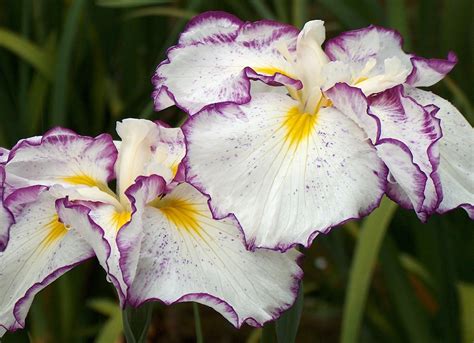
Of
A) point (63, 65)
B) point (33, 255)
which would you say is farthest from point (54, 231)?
point (63, 65)

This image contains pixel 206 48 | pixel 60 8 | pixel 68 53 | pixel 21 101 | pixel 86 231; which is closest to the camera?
pixel 86 231

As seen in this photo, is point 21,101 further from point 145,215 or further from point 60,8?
point 145,215

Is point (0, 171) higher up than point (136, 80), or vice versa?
point (0, 171)

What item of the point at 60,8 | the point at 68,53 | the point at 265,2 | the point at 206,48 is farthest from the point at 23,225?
the point at 265,2

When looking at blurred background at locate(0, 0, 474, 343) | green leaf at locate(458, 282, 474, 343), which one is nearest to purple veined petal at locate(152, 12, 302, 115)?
blurred background at locate(0, 0, 474, 343)

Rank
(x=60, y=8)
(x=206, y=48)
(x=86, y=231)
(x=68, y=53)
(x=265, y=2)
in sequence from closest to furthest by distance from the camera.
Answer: (x=86, y=231) < (x=206, y=48) < (x=68, y=53) < (x=60, y=8) < (x=265, y=2)

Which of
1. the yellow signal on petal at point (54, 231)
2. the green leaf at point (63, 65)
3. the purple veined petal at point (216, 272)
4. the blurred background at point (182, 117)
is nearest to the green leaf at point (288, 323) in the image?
the purple veined petal at point (216, 272)

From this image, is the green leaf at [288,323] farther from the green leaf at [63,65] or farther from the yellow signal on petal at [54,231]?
the green leaf at [63,65]
